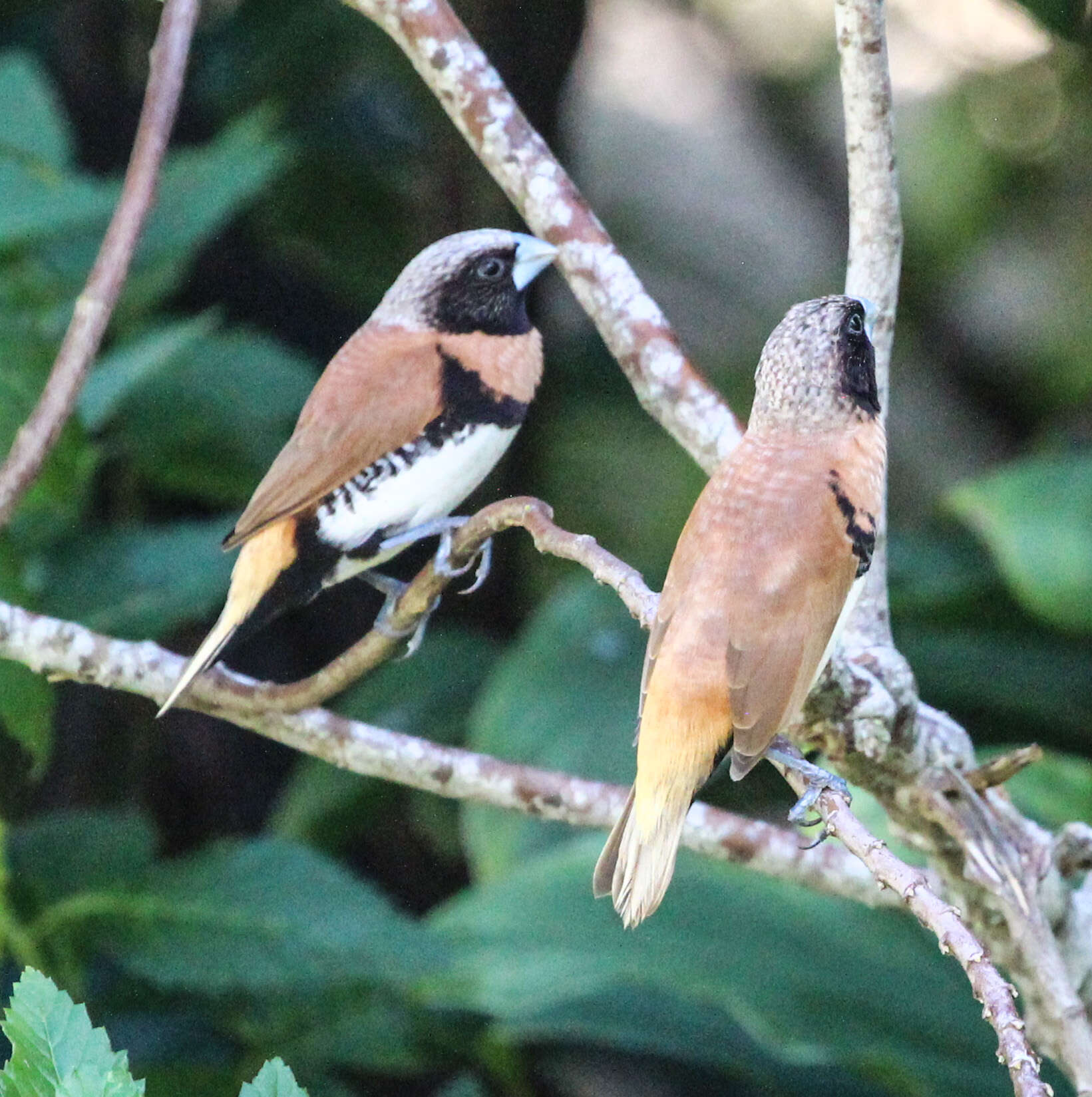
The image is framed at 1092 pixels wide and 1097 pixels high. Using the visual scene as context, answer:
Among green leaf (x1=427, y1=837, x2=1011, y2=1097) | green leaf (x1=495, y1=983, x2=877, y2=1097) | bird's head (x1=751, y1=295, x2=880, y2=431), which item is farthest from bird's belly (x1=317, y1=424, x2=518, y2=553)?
green leaf (x1=495, y1=983, x2=877, y2=1097)

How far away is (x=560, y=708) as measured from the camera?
2.21m

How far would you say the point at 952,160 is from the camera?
3242mm

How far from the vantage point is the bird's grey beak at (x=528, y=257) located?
1.05 m

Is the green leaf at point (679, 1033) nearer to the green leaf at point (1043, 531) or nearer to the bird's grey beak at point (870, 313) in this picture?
the green leaf at point (1043, 531)

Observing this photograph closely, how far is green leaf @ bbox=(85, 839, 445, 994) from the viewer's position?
1.72 meters

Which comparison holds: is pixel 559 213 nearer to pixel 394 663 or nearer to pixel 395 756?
pixel 395 756

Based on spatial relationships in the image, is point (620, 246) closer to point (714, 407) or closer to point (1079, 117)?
point (1079, 117)

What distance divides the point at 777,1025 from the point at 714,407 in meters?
0.70

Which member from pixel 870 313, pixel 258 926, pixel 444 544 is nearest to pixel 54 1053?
pixel 444 544

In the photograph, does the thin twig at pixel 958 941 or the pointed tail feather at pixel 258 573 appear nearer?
the thin twig at pixel 958 941

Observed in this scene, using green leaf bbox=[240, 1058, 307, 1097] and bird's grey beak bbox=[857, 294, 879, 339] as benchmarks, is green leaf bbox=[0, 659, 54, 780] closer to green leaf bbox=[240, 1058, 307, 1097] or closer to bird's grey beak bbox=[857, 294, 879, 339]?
green leaf bbox=[240, 1058, 307, 1097]

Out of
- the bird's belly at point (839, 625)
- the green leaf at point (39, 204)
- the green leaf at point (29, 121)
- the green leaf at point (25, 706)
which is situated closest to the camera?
the bird's belly at point (839, 625)

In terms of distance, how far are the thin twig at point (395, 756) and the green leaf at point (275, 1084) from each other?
0.38m

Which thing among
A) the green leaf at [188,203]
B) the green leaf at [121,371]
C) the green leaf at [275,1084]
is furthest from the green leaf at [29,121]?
the green leaf at [275,1084]
